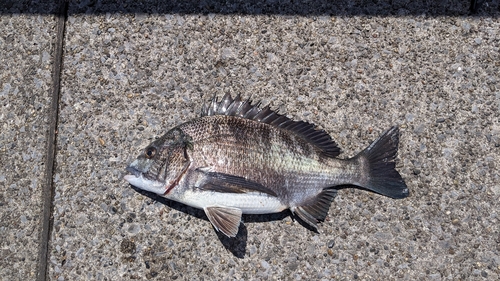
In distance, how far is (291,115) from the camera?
3.20 meters

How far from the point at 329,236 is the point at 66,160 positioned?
1.94 metres

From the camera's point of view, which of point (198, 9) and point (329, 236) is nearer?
point (329, 236)

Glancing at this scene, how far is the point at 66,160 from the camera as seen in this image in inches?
126

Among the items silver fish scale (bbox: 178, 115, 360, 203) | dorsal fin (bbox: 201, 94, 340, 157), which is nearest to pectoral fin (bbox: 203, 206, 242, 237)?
silver fish scale (bbox: 178, 115, 360, 203)

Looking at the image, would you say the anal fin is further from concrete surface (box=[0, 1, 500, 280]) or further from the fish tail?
the fish tail

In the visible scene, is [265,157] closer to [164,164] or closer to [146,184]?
[164,164]

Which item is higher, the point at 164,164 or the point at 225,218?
the point at 164,164

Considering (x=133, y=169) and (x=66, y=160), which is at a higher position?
(x=133, y=169)

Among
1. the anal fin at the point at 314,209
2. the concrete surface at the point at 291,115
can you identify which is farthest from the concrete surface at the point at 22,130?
the anal fin at the point at 314,209

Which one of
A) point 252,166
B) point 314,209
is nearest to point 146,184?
point 252,166

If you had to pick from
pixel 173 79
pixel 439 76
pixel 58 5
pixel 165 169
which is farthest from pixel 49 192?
pixel 439 76

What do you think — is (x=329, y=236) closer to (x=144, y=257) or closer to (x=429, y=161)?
(x=429, y=161)

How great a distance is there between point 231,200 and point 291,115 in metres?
0.79

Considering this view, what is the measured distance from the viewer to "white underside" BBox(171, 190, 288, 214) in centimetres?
281
